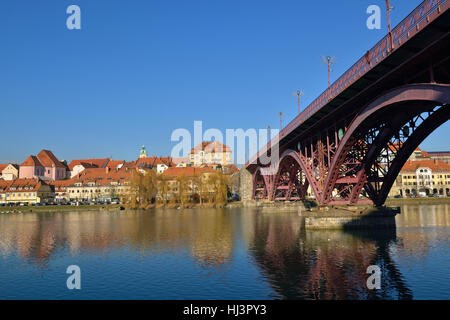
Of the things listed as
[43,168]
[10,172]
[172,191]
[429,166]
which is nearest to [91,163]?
[43,168]

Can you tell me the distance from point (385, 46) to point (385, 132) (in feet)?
33.2

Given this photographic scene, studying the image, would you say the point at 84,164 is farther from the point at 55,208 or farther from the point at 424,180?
the point at 424,180

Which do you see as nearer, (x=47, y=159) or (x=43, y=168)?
(x=43, y=168)

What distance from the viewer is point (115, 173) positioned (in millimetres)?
144250

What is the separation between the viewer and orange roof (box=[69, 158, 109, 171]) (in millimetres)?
176750

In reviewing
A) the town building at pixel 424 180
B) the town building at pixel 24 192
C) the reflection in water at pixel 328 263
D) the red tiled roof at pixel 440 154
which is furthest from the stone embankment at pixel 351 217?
the red tiled roof at pixel 440 154

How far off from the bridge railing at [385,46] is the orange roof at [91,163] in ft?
516

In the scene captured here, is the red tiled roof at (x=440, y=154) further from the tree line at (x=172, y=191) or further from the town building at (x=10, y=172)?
the town building at (x=10, y=172)

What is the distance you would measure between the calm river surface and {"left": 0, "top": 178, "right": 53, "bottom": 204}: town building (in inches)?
3782

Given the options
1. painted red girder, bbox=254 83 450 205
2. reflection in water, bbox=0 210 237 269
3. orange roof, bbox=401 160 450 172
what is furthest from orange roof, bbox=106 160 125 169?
painted red girder, bbox=254 83 450 205

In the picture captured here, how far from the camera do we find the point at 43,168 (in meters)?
160

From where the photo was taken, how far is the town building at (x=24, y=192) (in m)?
127

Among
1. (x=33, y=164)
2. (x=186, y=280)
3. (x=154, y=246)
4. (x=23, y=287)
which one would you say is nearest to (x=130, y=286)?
(x=186, y=280)
